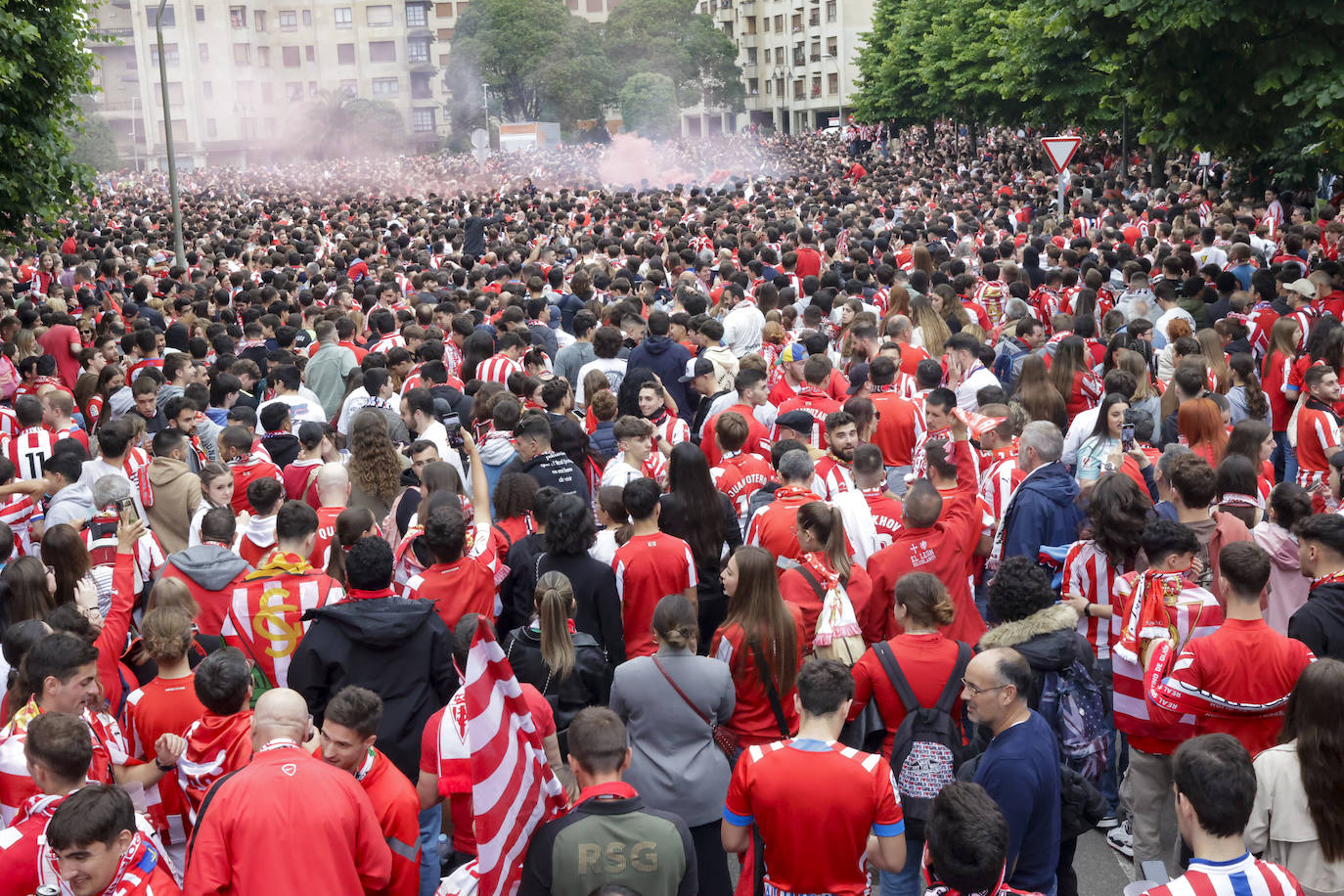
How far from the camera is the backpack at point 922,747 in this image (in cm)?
482

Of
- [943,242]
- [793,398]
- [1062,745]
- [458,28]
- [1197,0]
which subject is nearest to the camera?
[1062,745]

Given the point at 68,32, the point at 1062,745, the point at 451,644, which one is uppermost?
the point at 68,32

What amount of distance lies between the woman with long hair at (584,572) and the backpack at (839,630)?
95 centimetres

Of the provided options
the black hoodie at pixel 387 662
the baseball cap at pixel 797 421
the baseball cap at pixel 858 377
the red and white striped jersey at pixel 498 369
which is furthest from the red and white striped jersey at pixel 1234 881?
the red and white striped jersey at pixel 498 369

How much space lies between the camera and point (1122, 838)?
6312 millimetres

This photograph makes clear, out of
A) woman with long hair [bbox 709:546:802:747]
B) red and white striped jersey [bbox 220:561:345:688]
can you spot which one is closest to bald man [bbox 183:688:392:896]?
red and white striped jersey [bbox 220:561:345:688]

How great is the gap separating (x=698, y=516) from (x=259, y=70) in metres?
92.8

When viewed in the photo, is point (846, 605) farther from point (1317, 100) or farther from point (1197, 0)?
point (1197, 0)

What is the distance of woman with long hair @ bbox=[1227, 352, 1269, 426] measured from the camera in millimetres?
8922

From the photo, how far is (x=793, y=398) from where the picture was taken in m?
9.12

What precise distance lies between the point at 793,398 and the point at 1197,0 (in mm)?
6830

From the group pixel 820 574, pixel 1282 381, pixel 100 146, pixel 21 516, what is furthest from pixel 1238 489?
pixel 100 146

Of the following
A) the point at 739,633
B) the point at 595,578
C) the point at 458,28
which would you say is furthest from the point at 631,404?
the point at 458,28

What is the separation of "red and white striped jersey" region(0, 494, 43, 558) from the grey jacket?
471 cm
